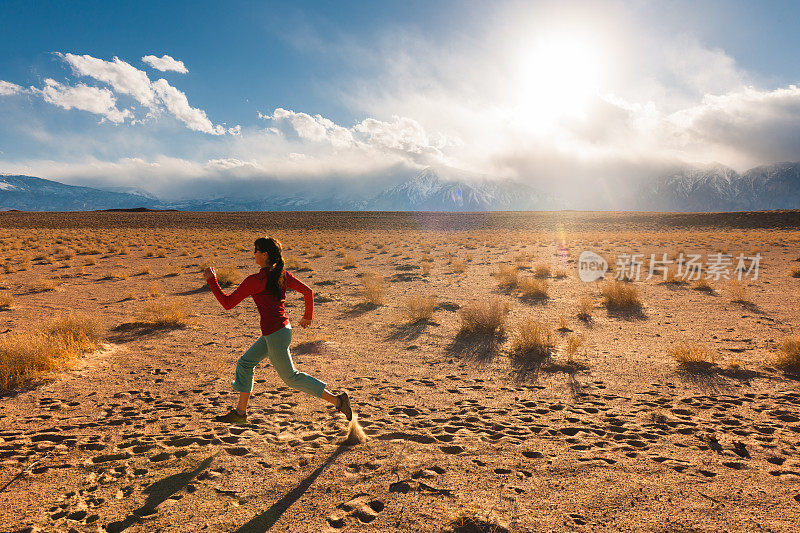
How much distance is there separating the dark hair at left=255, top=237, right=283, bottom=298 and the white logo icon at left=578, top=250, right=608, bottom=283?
563 inches

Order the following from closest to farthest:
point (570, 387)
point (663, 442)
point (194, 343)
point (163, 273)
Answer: point (663, 442) → point (570, 387) → point (194, 343) → point (163, 273)

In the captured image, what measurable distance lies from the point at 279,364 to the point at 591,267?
18.4 meters

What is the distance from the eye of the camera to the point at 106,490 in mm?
3219

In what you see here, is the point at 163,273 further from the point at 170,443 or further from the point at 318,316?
the point at 170,443

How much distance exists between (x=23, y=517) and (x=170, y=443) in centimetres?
121

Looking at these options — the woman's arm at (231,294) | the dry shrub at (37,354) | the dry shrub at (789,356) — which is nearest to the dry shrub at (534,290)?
the dry shrub at (789,356)

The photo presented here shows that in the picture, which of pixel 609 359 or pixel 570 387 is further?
pixel 609 359

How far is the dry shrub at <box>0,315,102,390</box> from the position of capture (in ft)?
17.6

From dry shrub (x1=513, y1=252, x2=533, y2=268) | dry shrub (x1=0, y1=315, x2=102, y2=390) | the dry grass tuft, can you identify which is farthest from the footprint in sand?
dry shrub (x1=513, y1=252, x2=533, y2=268)

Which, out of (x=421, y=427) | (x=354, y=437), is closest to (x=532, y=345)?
(x=421, y=427)

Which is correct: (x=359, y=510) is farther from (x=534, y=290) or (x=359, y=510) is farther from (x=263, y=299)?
(x=534, y=290)

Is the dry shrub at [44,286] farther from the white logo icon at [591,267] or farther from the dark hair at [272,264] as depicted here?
the white logo icon at [591,267]

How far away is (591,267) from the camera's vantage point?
18.7 m

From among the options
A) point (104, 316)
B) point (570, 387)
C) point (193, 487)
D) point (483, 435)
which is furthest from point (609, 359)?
point (104, 316)
